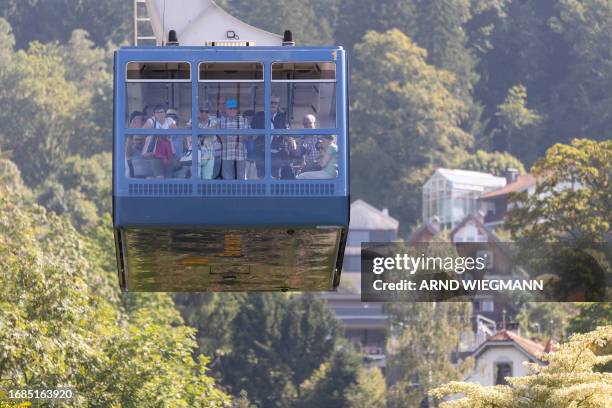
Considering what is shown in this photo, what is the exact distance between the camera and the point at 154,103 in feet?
98.1

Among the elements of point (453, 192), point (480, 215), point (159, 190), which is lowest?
point (480, 215)

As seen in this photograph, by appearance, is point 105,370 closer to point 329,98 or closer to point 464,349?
point 329,98

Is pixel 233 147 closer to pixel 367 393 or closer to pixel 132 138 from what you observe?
pixel 132 138

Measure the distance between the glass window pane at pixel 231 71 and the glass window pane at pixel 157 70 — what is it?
24cm

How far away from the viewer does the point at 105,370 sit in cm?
5812

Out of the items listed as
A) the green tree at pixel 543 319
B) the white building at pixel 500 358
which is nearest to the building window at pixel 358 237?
the green tree at pixel 543 319

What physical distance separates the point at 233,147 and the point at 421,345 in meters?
100

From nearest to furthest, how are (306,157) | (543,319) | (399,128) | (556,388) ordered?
1. (306,157)
2. (556,388)
3. (543,319)
4. (399,128)

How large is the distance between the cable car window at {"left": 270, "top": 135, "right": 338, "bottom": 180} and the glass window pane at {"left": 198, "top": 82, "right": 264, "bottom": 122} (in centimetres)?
57

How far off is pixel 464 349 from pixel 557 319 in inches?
328

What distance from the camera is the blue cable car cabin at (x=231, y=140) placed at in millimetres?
29625

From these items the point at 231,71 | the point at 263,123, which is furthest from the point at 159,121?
the point at 263,123

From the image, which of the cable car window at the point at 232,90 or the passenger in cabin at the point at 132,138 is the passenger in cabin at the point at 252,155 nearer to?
the cable car window at the point at 232,90

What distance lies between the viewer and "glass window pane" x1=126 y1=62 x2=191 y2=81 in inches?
1168
